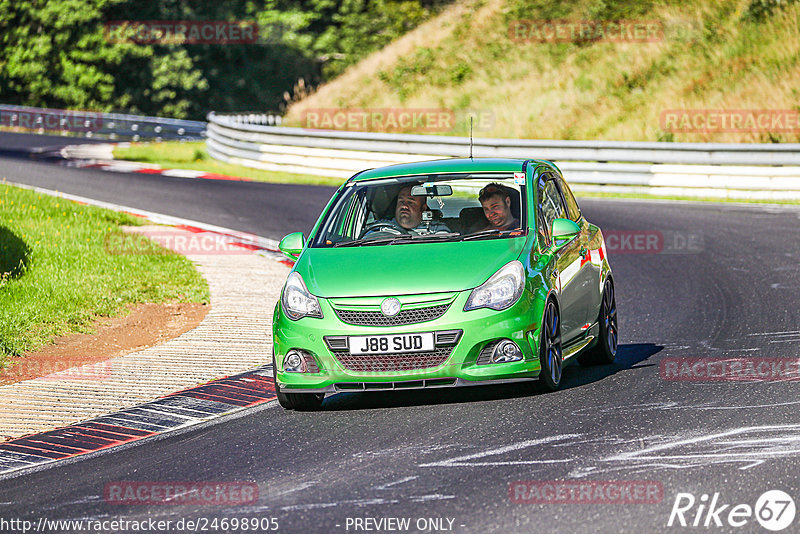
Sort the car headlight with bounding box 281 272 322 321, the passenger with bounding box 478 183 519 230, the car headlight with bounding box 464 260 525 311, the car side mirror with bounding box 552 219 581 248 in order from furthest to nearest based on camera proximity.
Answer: the passenger with bounding box 478 183 519 230 → the car side mirror with bounding box 552 219 581 248 → the car headlight with bounding box 281 272 322 321 → the car headlight with bounding box 464 260 525 311

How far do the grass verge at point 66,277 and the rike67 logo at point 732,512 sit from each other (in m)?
6.72

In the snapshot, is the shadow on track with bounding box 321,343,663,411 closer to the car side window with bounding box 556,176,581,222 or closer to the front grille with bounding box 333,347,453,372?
the front grille with bounding box 333,347,453,372

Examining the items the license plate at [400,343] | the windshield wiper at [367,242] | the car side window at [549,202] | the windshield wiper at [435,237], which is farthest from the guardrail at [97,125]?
the license plate at [400,343]

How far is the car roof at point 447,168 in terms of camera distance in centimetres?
927

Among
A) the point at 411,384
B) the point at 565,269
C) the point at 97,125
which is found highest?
the point at 565,269

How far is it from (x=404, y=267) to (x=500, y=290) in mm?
662

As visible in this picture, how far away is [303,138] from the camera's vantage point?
28719 mm

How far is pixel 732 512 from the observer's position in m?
5.50

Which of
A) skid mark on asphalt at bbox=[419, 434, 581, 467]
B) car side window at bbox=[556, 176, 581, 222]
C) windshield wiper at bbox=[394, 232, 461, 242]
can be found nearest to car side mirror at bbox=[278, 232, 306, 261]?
windshield wiper at bbox=[394, 232, 461, 242]

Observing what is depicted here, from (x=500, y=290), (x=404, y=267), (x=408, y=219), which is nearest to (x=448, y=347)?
(x=500, y=290)

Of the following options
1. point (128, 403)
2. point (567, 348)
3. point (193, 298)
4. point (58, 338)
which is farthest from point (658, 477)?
point (193, 298)

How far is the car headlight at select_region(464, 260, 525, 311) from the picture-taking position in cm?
790

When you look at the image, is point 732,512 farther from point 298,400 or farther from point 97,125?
point 97,125

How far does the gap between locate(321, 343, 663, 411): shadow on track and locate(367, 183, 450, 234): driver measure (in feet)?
3.98
